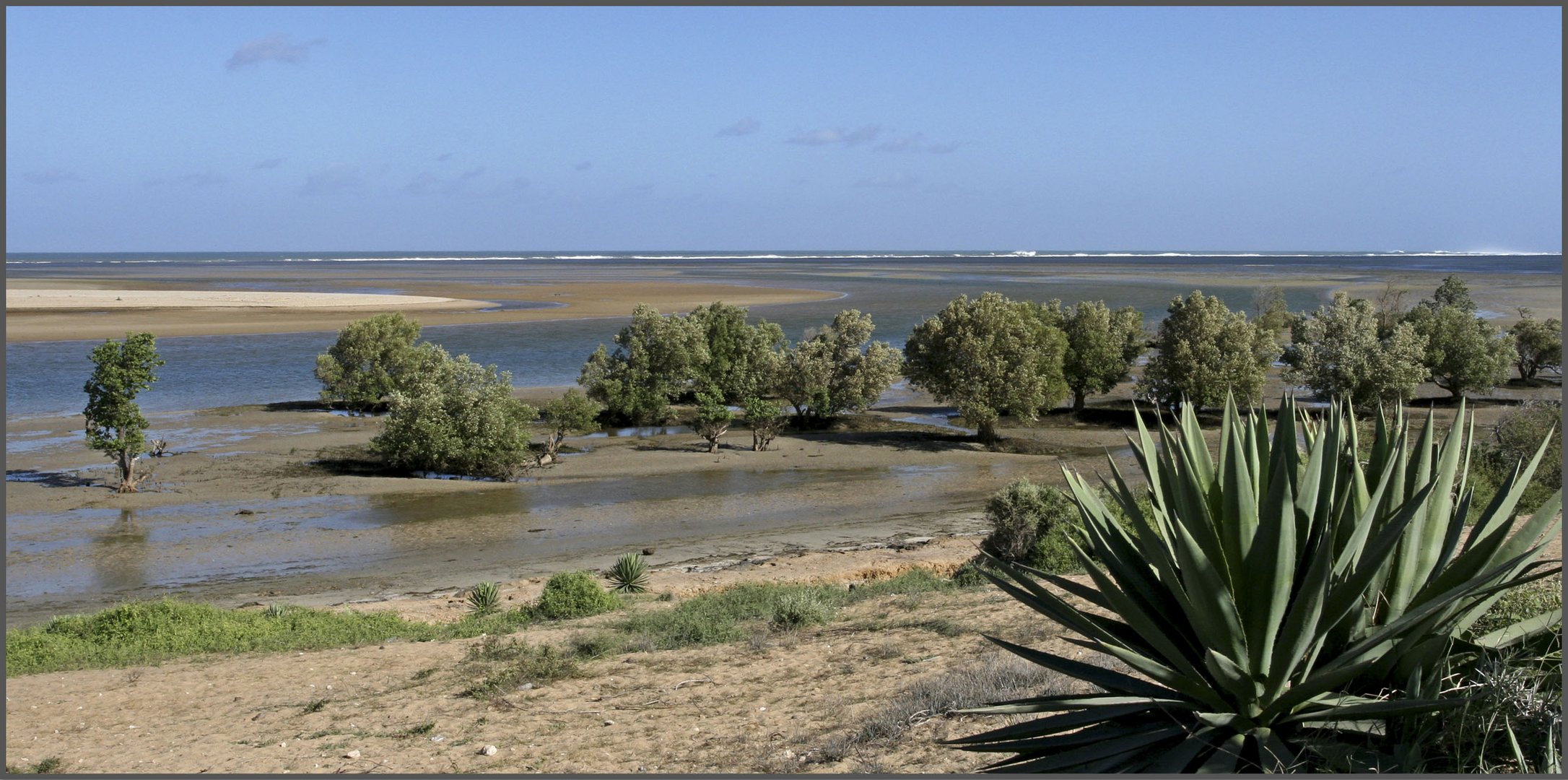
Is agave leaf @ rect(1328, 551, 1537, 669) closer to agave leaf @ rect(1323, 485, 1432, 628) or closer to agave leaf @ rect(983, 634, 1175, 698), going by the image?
agave leaf @ rect(1323, 485, 1432, 628)

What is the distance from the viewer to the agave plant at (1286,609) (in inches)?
173

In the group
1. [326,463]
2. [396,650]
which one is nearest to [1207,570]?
[396,650]

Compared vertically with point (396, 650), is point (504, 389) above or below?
above

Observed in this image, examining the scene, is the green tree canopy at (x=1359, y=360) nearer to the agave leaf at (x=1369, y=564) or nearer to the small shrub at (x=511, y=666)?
the small shrub at (x=511, y=666)

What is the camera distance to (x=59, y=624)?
14.5 metres

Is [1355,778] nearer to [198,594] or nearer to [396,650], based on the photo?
[396,650]

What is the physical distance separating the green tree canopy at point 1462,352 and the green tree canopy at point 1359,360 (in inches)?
38.2

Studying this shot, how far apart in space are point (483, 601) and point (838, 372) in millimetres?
23661

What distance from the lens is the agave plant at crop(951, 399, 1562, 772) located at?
14.4ft

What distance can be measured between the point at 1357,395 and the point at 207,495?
33.4 metres

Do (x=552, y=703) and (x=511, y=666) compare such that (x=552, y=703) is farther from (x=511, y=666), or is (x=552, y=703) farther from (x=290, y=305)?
(x=290, y=305)

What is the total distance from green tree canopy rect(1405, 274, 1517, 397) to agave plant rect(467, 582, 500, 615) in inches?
1323

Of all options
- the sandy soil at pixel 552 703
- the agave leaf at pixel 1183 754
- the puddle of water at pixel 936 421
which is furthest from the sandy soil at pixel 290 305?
the agave leaf at pixel 1183 754

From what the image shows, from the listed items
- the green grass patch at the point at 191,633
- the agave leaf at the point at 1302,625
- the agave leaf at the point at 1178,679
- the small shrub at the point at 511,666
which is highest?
the agave leaf at the point at 1302,625
